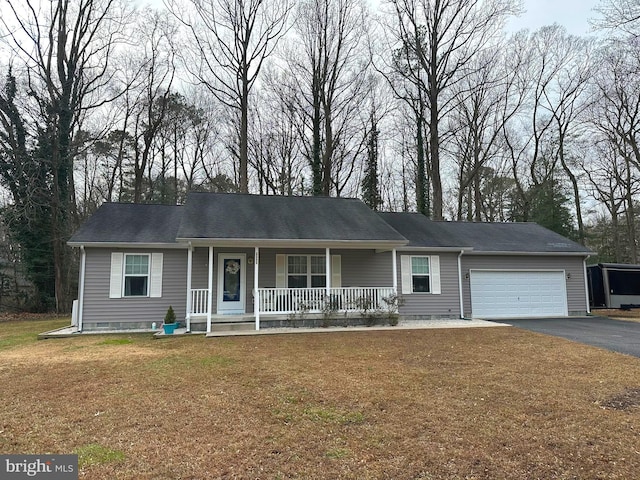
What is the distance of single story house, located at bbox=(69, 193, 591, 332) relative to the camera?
35.8 ft

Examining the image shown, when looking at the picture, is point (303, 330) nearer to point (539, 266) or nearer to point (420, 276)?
point (420, 276)

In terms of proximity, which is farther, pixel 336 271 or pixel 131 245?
pixel 336 271

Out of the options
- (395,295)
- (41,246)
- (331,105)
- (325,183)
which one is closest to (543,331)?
(395,295)

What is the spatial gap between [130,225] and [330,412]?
10386mm

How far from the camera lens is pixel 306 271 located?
12367 millimetres

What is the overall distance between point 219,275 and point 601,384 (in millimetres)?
9696

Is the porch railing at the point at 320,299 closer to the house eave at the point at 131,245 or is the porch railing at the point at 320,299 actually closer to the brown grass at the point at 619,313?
the house eave at the point at 131,245

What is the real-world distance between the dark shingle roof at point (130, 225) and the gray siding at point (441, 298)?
8059 mm

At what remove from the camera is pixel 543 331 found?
33.4 feet

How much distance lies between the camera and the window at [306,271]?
40.3 feet

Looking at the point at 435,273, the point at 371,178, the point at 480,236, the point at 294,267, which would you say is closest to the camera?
the point at 294,267

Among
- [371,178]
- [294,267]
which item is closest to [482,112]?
[371,178]

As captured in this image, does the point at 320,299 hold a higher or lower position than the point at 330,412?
higher

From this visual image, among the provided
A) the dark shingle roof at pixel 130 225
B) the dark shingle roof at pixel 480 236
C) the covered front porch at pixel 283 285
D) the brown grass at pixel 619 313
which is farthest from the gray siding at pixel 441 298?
the dark shingle roof at pixel 130 225
